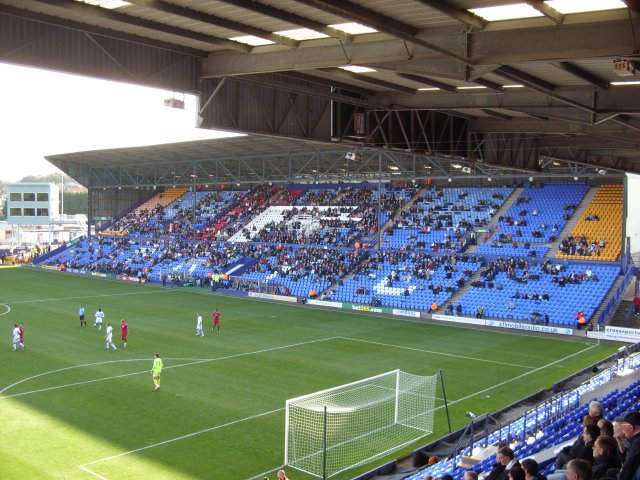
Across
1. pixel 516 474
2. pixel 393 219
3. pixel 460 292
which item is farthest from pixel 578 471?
pixel 393 219

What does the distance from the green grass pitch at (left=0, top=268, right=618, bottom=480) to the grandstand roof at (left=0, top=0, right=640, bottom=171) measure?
871 cm

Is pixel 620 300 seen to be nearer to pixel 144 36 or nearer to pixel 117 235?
pixel 144 36

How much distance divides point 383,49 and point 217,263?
47813 millimetres

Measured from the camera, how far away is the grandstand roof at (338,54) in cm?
979

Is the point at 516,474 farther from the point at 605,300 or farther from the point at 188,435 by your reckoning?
the point at 605,300

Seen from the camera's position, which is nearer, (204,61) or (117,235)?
(204,61)

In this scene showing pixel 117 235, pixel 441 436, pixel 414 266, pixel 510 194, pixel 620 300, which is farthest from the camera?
pixel 117 235

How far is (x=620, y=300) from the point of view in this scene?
3928 centimetres

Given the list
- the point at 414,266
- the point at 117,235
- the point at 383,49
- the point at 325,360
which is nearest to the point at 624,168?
the point at 414,266

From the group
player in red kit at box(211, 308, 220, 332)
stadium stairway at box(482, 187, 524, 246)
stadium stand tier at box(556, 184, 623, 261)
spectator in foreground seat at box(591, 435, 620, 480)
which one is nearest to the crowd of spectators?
stadium stand tier at box(556, 184, 623, 261)

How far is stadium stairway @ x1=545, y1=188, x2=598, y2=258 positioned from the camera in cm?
4472

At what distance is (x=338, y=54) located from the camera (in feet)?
39.3

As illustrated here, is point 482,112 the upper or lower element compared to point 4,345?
upper

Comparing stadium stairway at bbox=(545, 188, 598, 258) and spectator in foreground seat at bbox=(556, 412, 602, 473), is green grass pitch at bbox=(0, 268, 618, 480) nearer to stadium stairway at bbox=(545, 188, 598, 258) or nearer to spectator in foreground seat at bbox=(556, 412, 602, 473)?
spectator in foreground seat at bbox=(556, 412, 602, 473)
